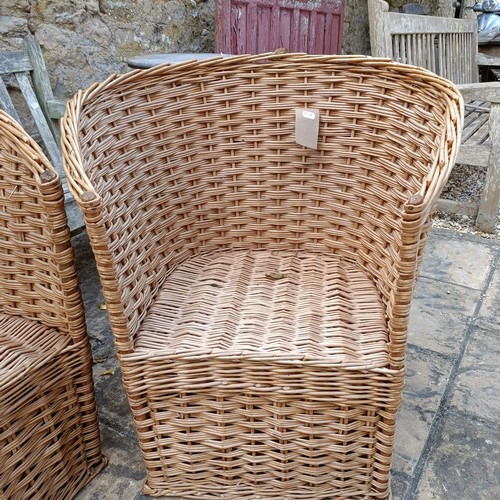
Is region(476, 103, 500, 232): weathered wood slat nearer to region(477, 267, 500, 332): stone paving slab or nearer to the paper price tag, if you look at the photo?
region(477, 267, 500, 332): stone paving slab

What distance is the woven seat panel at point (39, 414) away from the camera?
1.10 meters

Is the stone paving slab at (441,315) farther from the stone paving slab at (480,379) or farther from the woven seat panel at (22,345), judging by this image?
the woven seat panel at (22,345)

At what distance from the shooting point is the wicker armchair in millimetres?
1075

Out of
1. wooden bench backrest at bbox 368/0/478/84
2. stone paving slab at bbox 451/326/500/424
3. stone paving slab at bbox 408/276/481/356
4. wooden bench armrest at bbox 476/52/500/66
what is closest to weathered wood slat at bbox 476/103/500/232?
stone paving slab at bbox 408/276/481/356

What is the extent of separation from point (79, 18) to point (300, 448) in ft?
7.30

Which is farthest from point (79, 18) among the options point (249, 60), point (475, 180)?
point (475, 180)

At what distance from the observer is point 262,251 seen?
158cm

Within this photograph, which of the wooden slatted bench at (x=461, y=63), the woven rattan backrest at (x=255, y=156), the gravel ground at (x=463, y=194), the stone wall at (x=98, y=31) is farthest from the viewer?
the gravel ground at (x=463, y=194)

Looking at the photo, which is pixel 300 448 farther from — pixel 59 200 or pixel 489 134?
pixel 489 134

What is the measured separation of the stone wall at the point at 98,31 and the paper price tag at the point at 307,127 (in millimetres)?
1464

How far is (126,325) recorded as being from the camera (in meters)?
1.10

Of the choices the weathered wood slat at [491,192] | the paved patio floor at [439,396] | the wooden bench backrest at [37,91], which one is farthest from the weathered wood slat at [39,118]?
the weathered wood slat at [491,192]

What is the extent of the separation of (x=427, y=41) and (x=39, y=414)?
3130 mm

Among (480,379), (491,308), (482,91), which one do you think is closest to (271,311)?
(480,379)
